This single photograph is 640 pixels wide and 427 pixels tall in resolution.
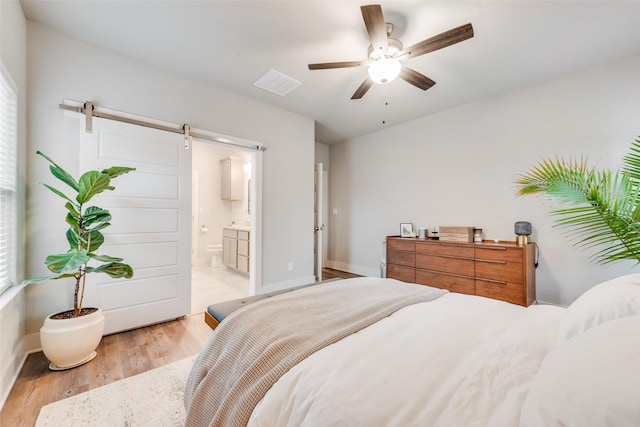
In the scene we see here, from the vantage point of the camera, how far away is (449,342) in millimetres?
958

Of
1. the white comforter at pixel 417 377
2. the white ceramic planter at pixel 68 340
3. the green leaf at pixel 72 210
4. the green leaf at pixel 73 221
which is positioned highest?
the green leaf at pixel 72 210

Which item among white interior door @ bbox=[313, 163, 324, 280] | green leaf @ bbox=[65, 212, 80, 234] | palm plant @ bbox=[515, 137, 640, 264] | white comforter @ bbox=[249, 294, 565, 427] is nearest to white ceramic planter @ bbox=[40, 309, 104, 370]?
green leaf @ bbox=[65, 212, 80, 234]

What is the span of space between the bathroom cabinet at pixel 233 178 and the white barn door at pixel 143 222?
2.65 m

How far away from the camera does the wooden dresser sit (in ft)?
8.93

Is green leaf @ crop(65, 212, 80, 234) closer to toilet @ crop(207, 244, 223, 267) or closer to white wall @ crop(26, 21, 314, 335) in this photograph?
white wall @ crop(26, 21, 314, 335)

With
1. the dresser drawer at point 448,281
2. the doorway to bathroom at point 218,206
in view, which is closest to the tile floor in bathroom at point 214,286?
the doorway to bathroom at point 218,206

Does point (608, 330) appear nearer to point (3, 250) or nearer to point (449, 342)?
point (449, 342)

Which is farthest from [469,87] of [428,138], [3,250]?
[3,250]

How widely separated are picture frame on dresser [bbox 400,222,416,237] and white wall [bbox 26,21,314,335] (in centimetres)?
145

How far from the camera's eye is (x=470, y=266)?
3.05m

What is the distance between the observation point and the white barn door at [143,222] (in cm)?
237

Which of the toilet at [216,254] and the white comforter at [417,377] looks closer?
the white comforter at [417,377]

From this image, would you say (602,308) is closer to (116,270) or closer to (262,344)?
(262,344)

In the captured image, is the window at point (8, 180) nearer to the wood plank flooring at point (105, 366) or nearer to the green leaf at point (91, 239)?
the green leaf at point (91, 239)
